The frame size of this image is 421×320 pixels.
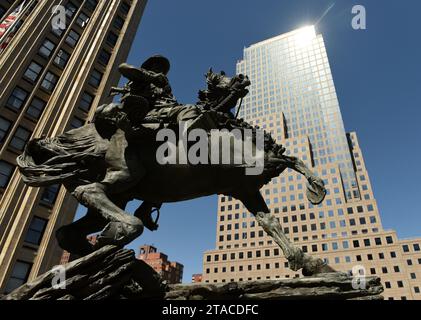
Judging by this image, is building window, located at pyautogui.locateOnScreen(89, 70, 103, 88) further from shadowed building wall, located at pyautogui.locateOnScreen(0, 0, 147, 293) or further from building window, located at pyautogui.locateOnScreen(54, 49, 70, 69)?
building window, located at pyautogui.locateOnScreen(54, 49, 70, 69)

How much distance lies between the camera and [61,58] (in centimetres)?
3200

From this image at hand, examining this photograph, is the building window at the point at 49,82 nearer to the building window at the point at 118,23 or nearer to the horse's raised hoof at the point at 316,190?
the building window at the point at 118,23

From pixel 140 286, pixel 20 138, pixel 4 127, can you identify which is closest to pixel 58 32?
pixel 4 127

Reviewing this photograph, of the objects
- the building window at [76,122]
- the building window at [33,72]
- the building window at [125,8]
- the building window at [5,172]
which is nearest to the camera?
the building window at [5,172]

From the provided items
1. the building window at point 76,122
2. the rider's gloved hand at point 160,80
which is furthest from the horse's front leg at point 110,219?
the building window at point 76,122

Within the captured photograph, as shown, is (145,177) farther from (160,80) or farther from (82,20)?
(82,20)

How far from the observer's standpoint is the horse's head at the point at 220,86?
5.06m

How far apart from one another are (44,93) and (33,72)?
2.16 meters

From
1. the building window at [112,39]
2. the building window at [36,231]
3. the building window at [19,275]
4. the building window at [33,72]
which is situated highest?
the building window at [112,39]

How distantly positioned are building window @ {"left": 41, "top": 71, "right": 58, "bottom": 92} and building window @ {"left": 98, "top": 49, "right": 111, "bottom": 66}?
5761mm

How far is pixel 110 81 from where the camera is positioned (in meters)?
34.4

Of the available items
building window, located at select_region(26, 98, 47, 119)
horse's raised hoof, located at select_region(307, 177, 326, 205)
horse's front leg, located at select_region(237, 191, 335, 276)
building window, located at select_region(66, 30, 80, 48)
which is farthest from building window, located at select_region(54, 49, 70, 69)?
horse's raised hoof, located at select_region(307, 177, 326, 205)

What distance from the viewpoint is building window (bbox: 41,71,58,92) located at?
29712 mm

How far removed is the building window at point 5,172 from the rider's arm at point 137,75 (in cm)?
2456
